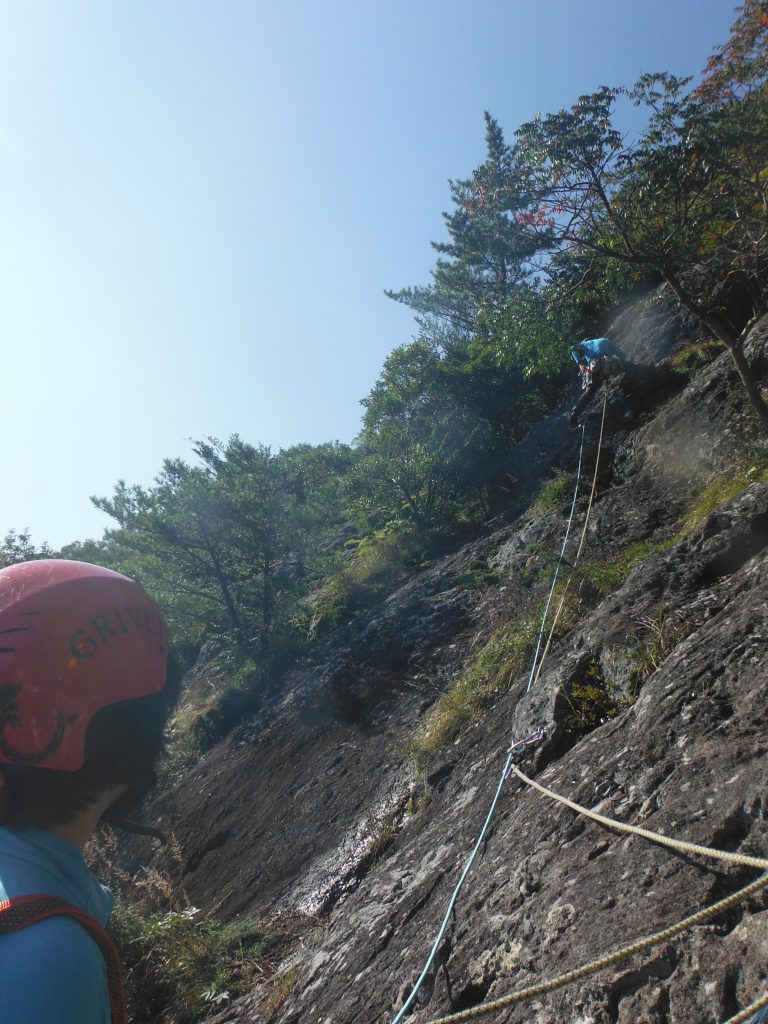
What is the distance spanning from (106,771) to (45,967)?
0.56 metres

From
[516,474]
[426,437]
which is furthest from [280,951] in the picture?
[426,437]

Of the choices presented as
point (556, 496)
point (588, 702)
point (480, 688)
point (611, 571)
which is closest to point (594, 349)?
point (556, 496)

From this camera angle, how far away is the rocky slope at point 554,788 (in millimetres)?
1798

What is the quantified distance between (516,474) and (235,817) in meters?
8.24

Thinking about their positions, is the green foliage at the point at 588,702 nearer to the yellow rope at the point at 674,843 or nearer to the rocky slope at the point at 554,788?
the rocky slope at the point at 554,788

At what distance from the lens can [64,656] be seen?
145cm

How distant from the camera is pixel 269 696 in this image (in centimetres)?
1030

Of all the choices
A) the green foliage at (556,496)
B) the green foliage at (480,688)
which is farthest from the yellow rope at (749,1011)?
the green foliage at (556,496)

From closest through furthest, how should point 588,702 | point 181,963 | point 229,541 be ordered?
point 588,702 → point 181,963 → point 229,541

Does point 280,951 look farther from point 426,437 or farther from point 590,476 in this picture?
point 426,437

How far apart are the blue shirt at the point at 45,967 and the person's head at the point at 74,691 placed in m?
0.24

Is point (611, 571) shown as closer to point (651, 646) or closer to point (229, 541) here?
point (651, 646)

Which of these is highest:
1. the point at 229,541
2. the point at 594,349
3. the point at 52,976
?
the point at 229,541

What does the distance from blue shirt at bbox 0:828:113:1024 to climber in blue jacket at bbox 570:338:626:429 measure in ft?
33.9
